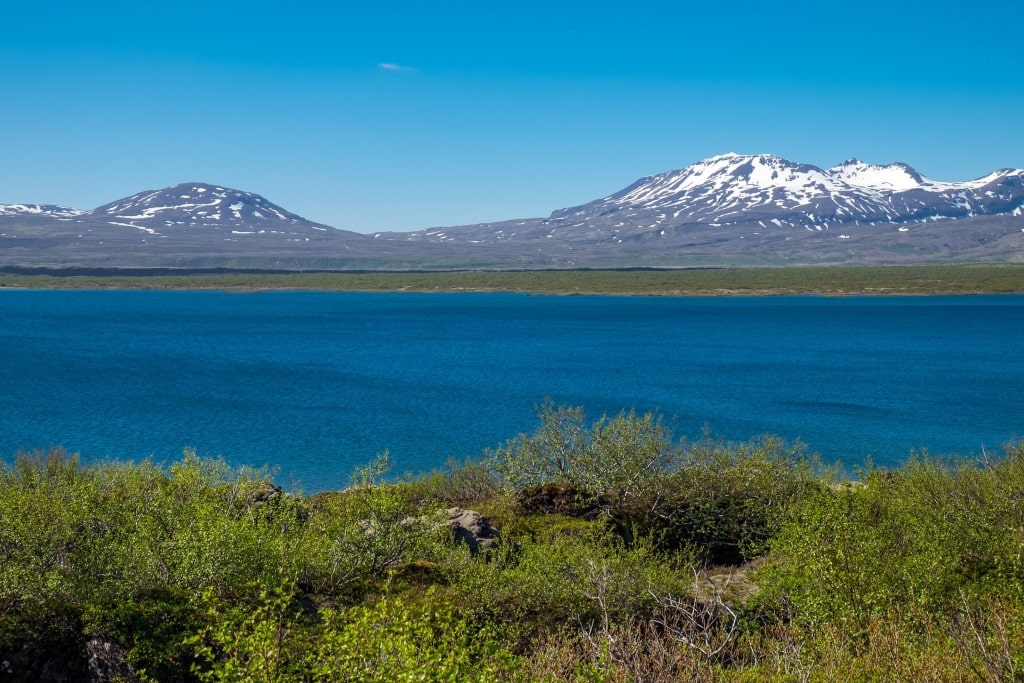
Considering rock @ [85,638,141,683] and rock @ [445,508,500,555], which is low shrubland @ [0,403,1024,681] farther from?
rock @ [445,508,500,555]

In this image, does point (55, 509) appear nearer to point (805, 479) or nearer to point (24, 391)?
point (805, 479)

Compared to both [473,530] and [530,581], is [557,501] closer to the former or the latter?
[473,530]

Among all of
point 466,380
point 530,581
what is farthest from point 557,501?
point 466,380

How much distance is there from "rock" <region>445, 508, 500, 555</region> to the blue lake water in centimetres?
1893

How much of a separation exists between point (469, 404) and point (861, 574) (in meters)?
49.9

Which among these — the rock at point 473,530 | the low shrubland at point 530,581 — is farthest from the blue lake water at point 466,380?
the low shrubland at point 530,581

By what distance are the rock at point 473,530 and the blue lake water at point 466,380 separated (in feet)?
62.1

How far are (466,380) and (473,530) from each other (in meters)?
55.2

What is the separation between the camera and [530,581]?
2109 cm

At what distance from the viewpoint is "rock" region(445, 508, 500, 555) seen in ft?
81.6

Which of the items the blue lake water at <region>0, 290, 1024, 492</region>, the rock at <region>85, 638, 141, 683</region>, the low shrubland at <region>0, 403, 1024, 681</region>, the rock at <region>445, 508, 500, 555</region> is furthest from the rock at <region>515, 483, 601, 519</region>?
the rock at <region>85, 638, 141, 683</region>

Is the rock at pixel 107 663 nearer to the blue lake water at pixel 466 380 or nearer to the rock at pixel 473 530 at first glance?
the rock at pixel 473 530

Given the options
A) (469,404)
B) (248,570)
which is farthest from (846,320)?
(248,570)

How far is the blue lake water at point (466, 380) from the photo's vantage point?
181 ft
